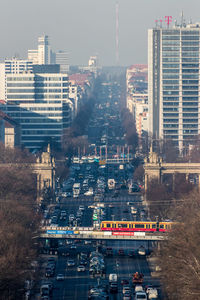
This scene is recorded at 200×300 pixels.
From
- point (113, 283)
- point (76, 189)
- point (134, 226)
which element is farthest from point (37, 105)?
point (113, 283)

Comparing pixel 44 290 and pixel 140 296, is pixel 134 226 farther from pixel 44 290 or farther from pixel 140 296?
pixel 140 296

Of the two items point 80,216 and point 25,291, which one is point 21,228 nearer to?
point 25,291

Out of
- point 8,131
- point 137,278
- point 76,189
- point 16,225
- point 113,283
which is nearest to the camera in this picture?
point 113,283

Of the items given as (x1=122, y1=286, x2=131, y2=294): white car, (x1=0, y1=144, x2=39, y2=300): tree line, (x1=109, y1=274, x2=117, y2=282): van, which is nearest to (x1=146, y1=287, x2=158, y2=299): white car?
(x1=122, y1=286, x2=131, y2=294): white car

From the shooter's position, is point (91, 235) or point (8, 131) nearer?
point (91, 235)

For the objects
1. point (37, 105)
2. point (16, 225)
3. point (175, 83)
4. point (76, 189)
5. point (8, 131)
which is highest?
point (175, 83)

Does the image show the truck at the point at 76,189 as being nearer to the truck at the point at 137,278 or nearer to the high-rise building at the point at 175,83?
the high-rise building at the point at 175,83
